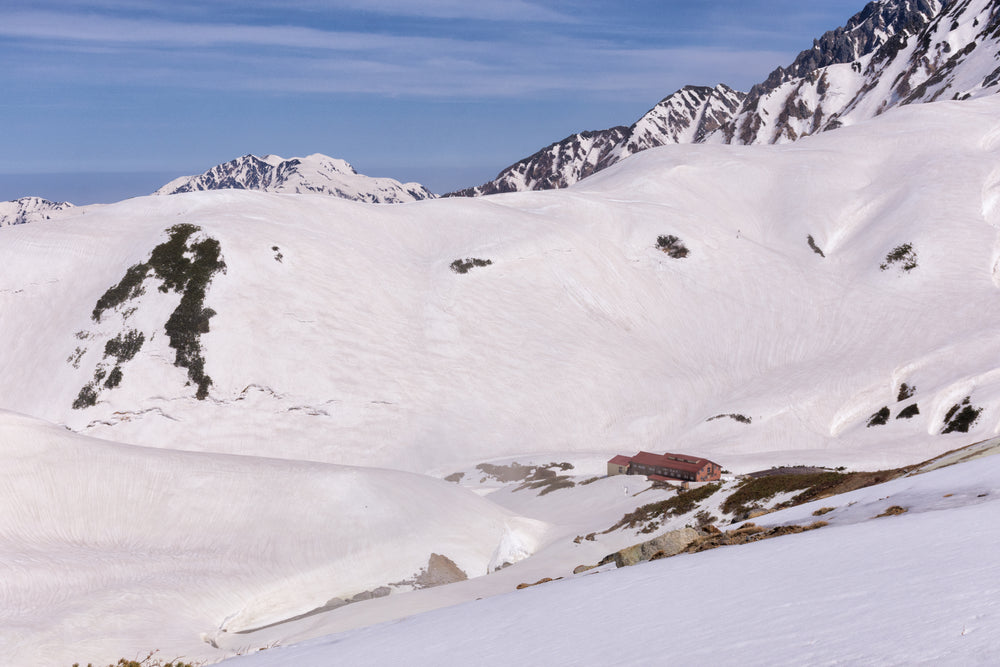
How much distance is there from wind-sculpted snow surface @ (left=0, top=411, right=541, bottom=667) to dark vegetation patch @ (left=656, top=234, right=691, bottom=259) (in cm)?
9483

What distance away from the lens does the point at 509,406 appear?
10519 centimetres

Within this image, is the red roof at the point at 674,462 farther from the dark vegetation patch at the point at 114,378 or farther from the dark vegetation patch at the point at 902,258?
the dark vegetation patch at the point at 902,258

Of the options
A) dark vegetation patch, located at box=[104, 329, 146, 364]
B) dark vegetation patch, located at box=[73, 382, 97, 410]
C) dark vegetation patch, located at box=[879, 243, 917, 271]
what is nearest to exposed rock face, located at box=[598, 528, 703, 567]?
dark vegetation patch, located at box=[73, 382, 97, 410]

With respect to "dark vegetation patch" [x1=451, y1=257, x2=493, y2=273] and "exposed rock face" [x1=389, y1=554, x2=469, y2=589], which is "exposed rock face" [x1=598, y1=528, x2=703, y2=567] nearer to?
"exposed rock face" [x1=389, y1=554, x2=469, y2=589]

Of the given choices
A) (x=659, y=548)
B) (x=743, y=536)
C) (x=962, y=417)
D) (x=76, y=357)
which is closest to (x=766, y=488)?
(x=659, y=548)

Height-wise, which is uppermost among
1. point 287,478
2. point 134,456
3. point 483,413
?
point 483,413

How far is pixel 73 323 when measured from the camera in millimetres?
102875

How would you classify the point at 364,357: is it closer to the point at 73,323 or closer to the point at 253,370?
the point at 253,370

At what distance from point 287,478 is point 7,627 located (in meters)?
18.9

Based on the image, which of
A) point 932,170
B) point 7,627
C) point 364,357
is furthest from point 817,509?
point 932,170

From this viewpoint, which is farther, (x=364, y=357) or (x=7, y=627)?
(x=364, y=357)

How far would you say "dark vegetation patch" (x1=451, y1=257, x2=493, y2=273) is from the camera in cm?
12188

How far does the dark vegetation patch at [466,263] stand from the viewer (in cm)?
12188

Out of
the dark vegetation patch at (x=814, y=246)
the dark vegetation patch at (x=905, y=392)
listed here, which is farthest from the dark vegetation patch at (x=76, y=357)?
the dark vegetation patch at (x=814, y=246)
